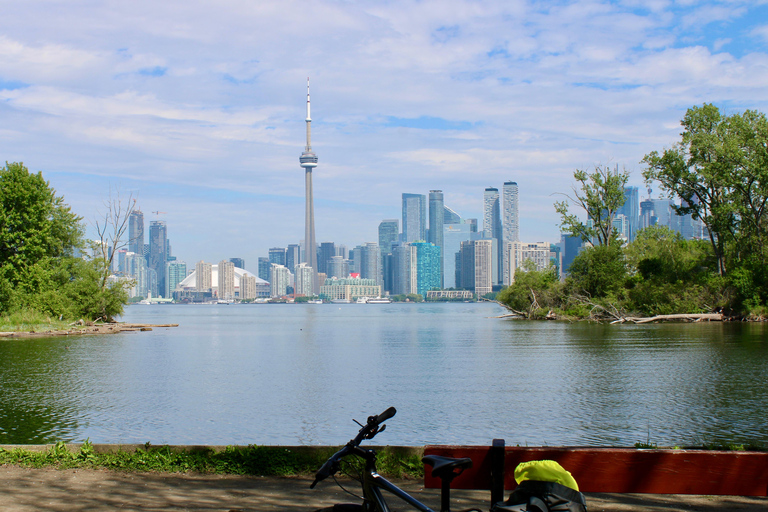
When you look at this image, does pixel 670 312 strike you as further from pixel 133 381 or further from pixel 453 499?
pixel 453 499

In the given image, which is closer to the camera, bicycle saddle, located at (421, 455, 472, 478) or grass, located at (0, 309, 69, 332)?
bicycle saddle, located at (421, 455, 472, 478)

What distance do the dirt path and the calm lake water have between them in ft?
22.7

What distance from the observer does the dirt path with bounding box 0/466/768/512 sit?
782 centimetres

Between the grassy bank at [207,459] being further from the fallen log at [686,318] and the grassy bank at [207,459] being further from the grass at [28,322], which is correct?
the fallen log at [686,318]

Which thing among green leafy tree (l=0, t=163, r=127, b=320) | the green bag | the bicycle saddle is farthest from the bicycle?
green leafy tree (l=0, t=163, r=127, b=320)

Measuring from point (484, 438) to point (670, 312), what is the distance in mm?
62437

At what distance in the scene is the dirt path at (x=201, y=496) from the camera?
782 cm

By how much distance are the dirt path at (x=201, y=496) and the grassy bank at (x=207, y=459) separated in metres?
0.17

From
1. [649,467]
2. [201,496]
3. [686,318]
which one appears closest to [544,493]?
[649,467]

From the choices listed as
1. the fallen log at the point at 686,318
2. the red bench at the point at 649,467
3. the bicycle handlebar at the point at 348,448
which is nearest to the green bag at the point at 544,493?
the bicycle handlebar at the point at 348,448

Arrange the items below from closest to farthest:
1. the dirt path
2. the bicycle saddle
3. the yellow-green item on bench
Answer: the bicycle saddle < the yellow-green item on bench < the dirt path

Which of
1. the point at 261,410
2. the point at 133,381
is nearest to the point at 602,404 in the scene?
the point at 261,410

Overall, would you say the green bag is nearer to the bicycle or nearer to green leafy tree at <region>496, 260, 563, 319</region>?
the bicycle

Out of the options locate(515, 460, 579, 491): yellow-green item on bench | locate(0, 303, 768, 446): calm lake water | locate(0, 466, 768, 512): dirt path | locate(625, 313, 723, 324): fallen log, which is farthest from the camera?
locate(625, 313, 723, 324): fallen log
